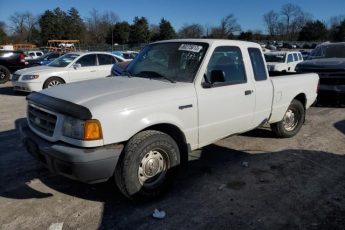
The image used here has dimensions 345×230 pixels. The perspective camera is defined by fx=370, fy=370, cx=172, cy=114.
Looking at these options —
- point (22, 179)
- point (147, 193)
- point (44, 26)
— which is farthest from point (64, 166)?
point (44, 26)

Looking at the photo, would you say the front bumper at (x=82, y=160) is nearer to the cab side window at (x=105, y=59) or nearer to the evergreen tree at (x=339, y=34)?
the cab side window at (x=105, y=59)

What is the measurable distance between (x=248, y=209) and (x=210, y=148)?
2.22 metres

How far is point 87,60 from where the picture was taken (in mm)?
13227

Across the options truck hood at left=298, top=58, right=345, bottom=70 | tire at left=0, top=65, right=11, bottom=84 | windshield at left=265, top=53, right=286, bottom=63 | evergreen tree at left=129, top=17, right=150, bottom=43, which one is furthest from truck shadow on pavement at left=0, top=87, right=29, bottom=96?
evergreen tree at left=129, top=17, right=150, bottom=43

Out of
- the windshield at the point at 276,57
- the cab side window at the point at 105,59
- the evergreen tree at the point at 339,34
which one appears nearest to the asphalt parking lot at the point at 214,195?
the cab side window at the point at 105,59

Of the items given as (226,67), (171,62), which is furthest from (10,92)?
(226,67)

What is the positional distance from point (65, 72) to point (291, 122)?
327 inches

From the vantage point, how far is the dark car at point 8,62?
16.7 metres

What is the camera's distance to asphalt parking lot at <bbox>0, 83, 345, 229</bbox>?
3.86m

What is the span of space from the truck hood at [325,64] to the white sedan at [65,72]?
6.77 metres

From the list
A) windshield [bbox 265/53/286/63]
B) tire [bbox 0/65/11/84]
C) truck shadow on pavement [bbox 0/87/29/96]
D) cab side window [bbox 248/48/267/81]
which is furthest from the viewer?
windshield [bbox 265/53/286/63]

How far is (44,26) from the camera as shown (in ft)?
274

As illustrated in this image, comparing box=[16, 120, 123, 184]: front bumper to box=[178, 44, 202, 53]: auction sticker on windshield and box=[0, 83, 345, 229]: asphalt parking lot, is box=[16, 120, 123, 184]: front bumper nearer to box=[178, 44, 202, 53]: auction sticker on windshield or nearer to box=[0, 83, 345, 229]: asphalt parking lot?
box=[0, 83, 345, 229]: asphalt parking lot

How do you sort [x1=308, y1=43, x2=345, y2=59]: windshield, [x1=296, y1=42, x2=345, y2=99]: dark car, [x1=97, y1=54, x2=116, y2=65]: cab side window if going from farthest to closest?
[x1=97, y1=54, x2=116, y2=65]: cab side window → [x1=308, y1=43, x2=345, y2=59]: windshield → [x1=296, y1=42, x2=345, y2=99]: dark car
